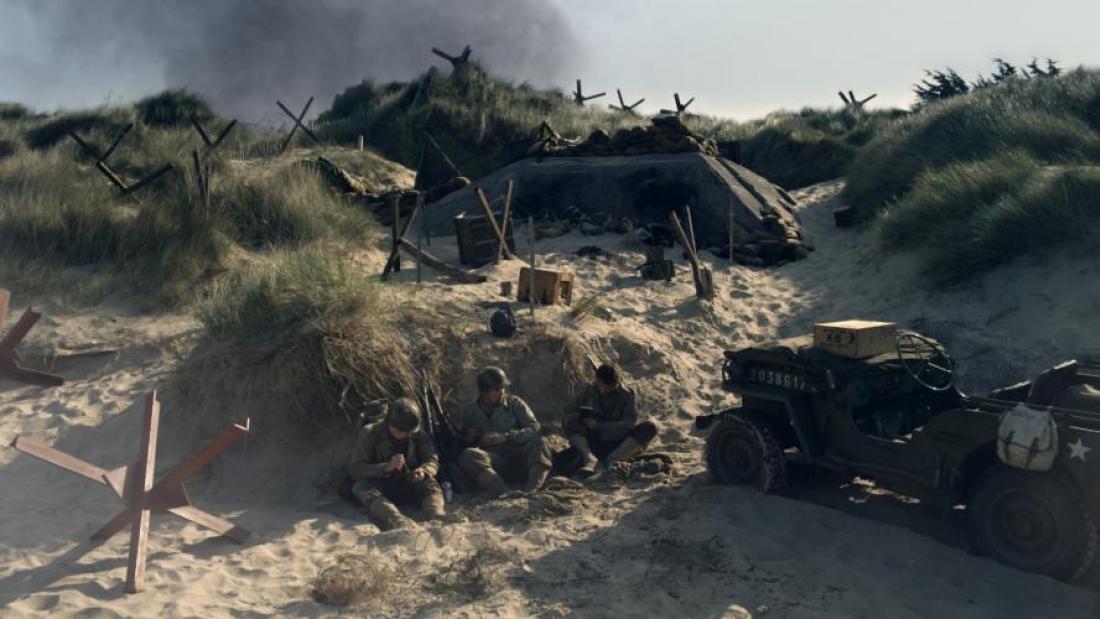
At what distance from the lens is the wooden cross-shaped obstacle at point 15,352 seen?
296 inches

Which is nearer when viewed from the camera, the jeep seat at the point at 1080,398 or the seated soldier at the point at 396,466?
the jeep seat at the point at 1080,398

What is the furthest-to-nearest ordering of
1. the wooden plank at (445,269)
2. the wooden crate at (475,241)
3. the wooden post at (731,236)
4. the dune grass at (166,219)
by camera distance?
the wooden post at (731,236) → the wooden crate at (475,241) → the wooden plank at (445,269) → the dune grass at (166,219)

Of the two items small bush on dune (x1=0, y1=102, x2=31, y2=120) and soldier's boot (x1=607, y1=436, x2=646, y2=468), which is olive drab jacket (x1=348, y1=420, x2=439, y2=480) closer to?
soldier's boot (x1=607, y1=436, x2=646, y2=468)

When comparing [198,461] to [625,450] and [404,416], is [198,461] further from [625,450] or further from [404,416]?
[625,450]

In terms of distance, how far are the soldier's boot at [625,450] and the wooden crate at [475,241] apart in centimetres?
476

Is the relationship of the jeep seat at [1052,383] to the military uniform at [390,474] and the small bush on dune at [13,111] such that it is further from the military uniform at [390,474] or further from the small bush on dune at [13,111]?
the small bush on dune at [13,111]

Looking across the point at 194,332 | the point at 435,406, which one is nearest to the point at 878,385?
the point at 435,406

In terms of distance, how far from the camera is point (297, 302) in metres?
8.34

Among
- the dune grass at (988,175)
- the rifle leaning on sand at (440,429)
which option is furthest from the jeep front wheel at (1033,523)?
the dune grass at (988,175)

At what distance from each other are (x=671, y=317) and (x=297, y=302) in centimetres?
449

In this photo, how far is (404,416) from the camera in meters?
6.87

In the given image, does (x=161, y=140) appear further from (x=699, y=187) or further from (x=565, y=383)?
(x=565, y=383)

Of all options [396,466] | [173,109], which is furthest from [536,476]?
[173,109]

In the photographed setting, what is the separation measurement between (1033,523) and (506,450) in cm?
370
